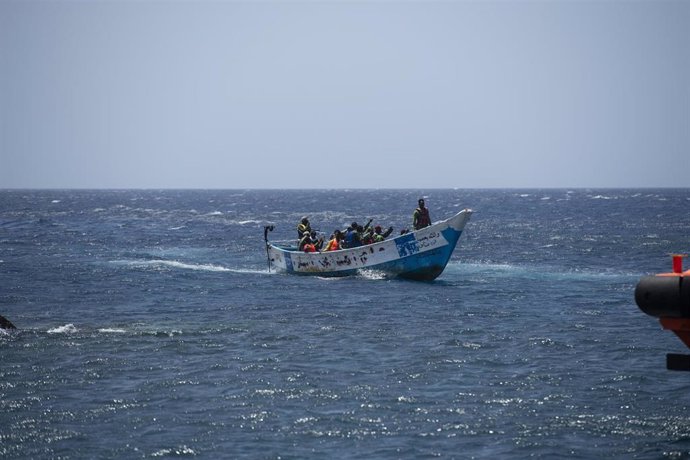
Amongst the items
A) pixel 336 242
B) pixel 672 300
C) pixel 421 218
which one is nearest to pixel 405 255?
pixel 421 218

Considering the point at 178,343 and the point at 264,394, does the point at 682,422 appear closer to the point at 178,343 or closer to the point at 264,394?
the point at 264,394

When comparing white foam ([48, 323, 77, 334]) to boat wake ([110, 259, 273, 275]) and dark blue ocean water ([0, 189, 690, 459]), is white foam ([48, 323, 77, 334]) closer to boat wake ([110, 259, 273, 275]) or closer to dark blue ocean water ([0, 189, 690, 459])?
dark blue ocean water ([0, 189, 690, 459])

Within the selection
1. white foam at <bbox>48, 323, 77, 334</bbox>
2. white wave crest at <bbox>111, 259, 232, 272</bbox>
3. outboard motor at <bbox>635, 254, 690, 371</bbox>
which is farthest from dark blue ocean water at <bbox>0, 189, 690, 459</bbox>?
white wave crest at <bbox>111, 259, 232, 272</bbox>

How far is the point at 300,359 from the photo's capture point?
57.4 ft

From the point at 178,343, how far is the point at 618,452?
972 cm

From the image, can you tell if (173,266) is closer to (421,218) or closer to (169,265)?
(169,265)

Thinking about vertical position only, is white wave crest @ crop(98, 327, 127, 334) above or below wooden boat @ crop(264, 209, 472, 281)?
below

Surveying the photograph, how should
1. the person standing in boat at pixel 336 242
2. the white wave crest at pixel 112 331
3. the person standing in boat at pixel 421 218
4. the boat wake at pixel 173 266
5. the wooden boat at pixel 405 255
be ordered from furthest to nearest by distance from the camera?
the boat wake at pixel 173 266
the person standing in boat at pixel 336 242
the person standing in boat at pixel 421 218
the wooden boat at pixel 405 255
the white wave crest at pixel 112 331

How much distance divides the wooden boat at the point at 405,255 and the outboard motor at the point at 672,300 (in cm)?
1674

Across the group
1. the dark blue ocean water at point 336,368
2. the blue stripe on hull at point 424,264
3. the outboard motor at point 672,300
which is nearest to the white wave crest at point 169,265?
the dark blue ocean water at point 336,368

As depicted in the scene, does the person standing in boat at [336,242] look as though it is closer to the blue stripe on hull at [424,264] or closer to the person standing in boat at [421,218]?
the blue stripe on hull at [424,264]

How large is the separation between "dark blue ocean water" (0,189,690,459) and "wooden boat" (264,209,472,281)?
0.58 m

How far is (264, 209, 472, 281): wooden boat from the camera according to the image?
28.6 metres

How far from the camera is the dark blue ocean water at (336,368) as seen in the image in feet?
41.4
